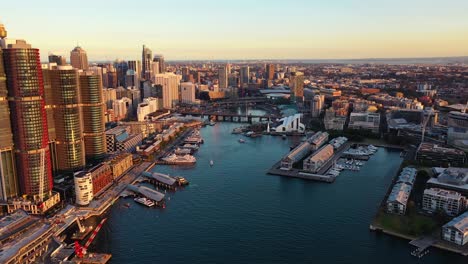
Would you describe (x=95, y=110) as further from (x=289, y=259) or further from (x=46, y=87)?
(x=289, y=259)

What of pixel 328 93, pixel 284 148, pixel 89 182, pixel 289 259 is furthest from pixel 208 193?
pixel 328 93

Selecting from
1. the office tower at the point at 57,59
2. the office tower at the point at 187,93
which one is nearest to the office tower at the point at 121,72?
the office tower at the point at 187,93

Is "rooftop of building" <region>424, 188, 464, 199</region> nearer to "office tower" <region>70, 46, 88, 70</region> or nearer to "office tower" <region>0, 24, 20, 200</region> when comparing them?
"office tower" <region>0, 24, 20, 200</region>

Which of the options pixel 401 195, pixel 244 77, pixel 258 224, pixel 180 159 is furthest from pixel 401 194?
pixel 244 77

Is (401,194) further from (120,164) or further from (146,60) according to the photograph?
(146,60)

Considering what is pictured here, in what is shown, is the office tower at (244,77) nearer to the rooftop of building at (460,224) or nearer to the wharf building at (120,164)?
Result: the wharf building at (120,164)
